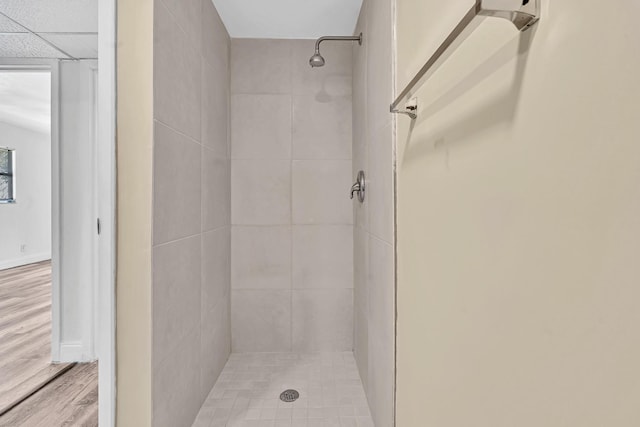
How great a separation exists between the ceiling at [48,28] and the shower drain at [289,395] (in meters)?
2.29

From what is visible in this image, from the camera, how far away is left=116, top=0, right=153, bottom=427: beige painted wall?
1.16m

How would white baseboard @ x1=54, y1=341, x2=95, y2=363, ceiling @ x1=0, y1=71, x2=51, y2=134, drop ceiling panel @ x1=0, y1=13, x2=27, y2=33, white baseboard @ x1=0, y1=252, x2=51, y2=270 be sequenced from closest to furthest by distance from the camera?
1. drop ceiling panel @ x1=0, y1=13, x2=27, y2=33
2. white baseboard @ x1=54, y1=341, x2=95, y2=363
3. ceiling @ x1=0, y1=71, x2=51, y2=134
4. white baseboard @ x1=0, y1=252, x2=51, y2=270

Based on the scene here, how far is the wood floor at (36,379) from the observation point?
1647 millimetres

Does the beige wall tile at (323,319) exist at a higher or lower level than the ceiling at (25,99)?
lower

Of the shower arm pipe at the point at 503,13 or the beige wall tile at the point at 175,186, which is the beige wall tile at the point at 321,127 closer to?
the beige wall tile at the point at 175,186

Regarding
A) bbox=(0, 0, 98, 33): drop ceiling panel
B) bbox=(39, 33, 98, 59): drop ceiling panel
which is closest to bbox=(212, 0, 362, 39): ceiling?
bbox=(0, 0, 98, 33): drop ceiling panel

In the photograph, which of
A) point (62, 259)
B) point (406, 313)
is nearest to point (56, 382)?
point (62, 259)

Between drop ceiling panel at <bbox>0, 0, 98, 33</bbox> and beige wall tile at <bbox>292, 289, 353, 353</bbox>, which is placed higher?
drop ceiling panel at <bbox>0, 0, 98, 33</bbox>

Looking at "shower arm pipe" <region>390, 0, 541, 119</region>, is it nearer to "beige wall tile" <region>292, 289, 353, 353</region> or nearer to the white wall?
"beige wall tile" <region>292, 289, 353, 353</region>

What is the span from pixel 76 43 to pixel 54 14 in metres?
0.27

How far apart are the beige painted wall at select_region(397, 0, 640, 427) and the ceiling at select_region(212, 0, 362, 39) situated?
128 centimetres

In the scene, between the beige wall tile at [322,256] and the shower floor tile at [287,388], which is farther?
the beige wall tile at [322,256]

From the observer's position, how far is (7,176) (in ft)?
17.0

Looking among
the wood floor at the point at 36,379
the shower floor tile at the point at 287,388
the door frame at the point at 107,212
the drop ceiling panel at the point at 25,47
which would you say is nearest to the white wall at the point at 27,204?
the wood floor at the point at 36,379
